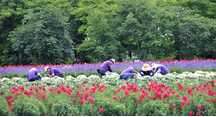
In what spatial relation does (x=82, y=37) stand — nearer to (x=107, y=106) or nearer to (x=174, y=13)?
(x=174, y=13)

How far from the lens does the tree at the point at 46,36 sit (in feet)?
58.0

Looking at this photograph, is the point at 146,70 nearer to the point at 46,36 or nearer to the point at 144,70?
the point at 144,70

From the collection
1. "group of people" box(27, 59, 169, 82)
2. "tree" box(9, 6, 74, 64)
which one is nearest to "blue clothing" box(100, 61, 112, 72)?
"group of people" box(27, 59, 169, 82)

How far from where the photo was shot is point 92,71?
39.7 feet

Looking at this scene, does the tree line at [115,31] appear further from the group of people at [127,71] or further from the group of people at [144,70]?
the group of people at [144,70]

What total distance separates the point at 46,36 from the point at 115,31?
6.37m

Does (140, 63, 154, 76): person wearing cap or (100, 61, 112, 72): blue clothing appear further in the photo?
(100, 61, 112, 72): blue clothing

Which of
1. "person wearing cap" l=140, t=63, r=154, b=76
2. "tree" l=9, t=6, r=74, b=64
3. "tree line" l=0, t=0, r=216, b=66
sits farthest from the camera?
"tree line" l=0, t=0, r=216, b=66

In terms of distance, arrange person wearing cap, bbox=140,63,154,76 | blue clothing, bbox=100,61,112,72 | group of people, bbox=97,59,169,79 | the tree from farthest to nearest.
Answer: the tree
blue clothing, bbox=100,61,112,72
person wearing cap, bbox=140,63,154,76
group of people, bbox=97,59,169,79

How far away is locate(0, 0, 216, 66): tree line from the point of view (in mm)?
18375

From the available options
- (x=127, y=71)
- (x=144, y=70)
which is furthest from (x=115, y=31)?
(x=127, y=71)

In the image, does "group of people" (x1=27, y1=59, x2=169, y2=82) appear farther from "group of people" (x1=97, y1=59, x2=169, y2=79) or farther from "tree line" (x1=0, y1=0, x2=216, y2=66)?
"tree line" (x1=0, y1=0, x2=216, y2=66)

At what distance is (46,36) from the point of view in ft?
59.3

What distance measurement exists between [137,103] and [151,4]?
1724 cm
